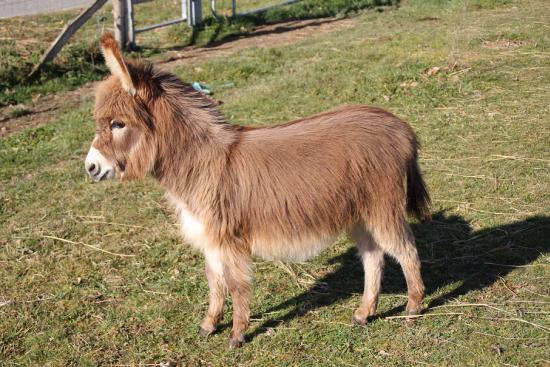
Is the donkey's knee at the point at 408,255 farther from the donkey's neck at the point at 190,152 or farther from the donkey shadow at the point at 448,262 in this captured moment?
the donkey's neck at the point at 190,152

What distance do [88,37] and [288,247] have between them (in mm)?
9028

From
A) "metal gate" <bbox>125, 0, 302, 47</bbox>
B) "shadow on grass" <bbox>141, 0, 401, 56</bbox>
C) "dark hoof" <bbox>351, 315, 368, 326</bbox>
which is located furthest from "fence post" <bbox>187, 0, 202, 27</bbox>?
"dark hoof" <bbox>351, 315, 368, 326</bbox>

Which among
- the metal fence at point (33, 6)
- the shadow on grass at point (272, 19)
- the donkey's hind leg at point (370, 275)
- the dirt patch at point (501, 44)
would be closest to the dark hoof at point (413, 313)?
the donkey's hind leg at point (370, 275)

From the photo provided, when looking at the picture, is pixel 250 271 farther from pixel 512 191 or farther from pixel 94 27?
pixel 94 27

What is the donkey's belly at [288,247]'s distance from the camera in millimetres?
4438

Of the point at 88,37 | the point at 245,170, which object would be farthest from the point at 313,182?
the point at 88,37

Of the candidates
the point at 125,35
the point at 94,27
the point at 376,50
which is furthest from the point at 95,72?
the point at 376,50

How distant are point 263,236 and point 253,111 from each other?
4.59 meters

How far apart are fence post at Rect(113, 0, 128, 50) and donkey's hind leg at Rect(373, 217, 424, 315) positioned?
26.1ft

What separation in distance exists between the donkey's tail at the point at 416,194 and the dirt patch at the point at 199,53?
581cm

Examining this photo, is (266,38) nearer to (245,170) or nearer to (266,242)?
(245,170)

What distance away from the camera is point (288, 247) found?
4465 mm

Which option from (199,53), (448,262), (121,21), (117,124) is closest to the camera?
(117,124)

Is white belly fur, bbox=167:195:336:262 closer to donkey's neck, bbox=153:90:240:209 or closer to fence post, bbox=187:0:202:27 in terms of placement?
donkey's neck, bbox=153:90:240:209
